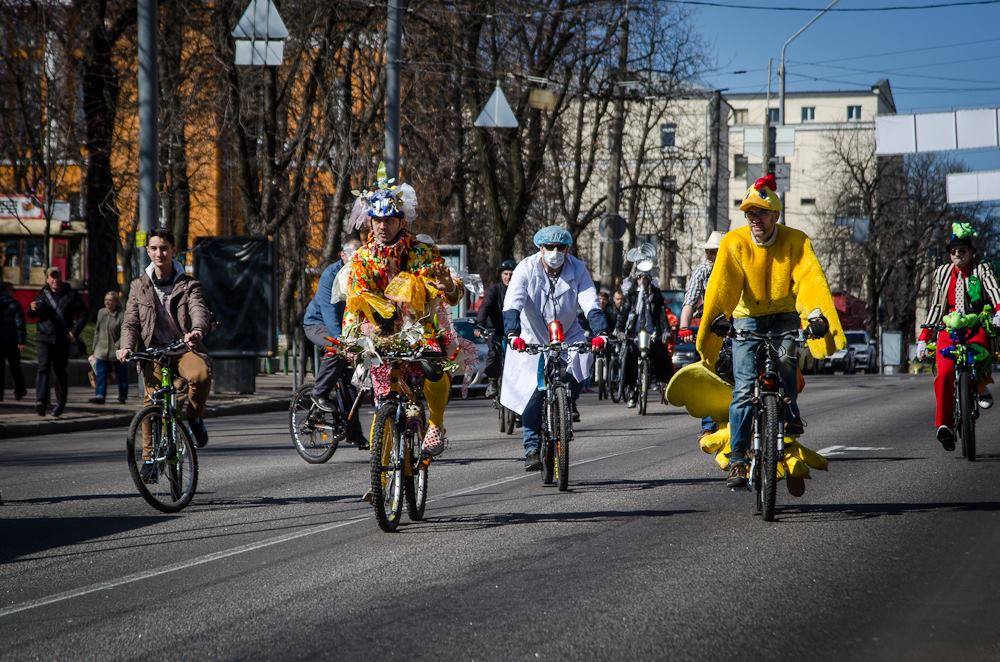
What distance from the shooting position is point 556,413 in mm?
9469

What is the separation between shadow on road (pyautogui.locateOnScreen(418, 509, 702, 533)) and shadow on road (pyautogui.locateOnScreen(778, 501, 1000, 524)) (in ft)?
2.14

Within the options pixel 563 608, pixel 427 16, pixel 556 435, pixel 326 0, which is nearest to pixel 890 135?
pixel 427 16

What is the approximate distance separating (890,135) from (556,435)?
71.9ft

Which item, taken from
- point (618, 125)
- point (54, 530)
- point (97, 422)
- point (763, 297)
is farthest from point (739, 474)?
point (618, 125)

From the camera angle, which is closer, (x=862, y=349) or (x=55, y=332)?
(x=55, y=332)

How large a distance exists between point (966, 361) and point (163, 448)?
22.6ft

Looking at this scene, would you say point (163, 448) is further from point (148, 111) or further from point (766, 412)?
point (148, 111)

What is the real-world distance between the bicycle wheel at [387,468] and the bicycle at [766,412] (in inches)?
83.8

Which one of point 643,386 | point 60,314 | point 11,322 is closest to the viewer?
point 60,314

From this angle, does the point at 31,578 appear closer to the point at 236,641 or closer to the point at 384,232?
the point at 236,641

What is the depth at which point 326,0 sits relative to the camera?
26.1 metres

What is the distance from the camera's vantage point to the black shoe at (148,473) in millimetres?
8688

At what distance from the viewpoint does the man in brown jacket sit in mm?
9039

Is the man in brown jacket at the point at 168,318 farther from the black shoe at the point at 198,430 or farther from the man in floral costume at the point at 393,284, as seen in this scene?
the man in floral costume at the point at 393,284
